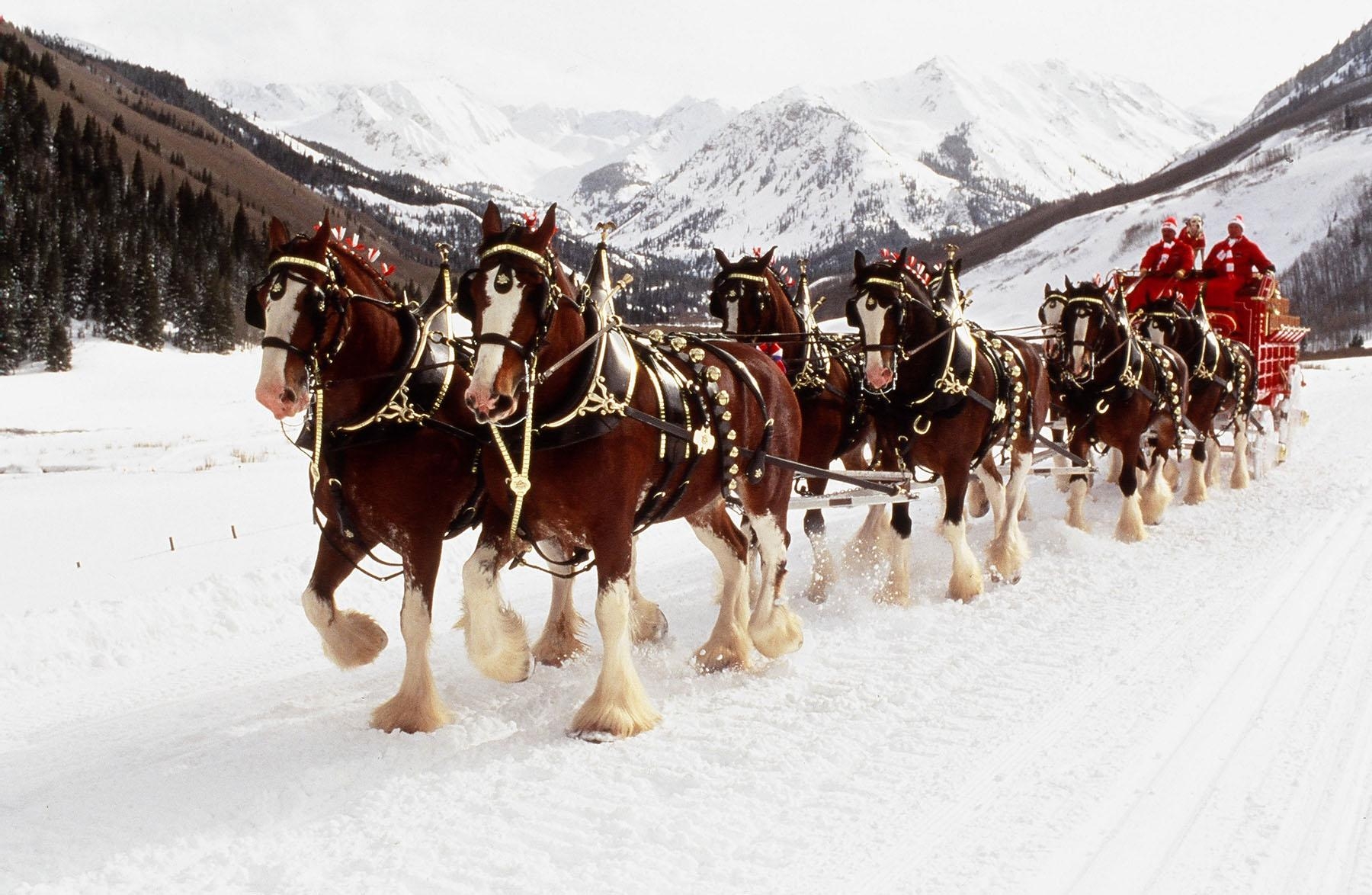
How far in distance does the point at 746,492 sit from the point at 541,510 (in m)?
1.64

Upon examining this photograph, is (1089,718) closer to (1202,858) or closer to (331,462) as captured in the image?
(1202,858)

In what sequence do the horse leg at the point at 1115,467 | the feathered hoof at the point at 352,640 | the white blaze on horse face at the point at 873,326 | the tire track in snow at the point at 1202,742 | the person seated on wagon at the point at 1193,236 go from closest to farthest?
the tire track in snow at the point at 1202,742, the feathered hoof at the point at 352,640, the white blaze on horse face at the point at 873,326, the horse leg at the point at 1115,467, the person seated on wagon at the point at 1193,236

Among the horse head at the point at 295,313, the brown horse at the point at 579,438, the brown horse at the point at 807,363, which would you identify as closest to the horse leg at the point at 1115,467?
the brown horse at the point at 807,363

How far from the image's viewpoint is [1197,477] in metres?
11.0

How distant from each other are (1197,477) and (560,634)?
333 inches

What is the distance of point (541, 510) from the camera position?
4.58 meters

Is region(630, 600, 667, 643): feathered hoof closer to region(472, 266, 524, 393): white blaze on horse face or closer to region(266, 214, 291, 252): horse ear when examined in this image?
region(472, 266, 524, 393): white blaze on horse face

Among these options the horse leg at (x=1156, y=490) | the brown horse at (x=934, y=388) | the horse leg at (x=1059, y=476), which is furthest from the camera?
the horse leg at (x=1059, y=476)

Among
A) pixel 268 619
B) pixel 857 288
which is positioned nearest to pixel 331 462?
pixel 268 619

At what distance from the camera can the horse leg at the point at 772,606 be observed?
573cm

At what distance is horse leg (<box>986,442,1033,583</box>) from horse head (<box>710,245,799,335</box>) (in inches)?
103

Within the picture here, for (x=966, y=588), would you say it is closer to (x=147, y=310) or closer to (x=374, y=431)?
(x=374, y=431)

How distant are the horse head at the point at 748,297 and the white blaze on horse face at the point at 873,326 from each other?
70cm

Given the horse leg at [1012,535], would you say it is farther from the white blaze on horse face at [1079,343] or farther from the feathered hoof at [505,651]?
the feathered hoof at [505,651]
